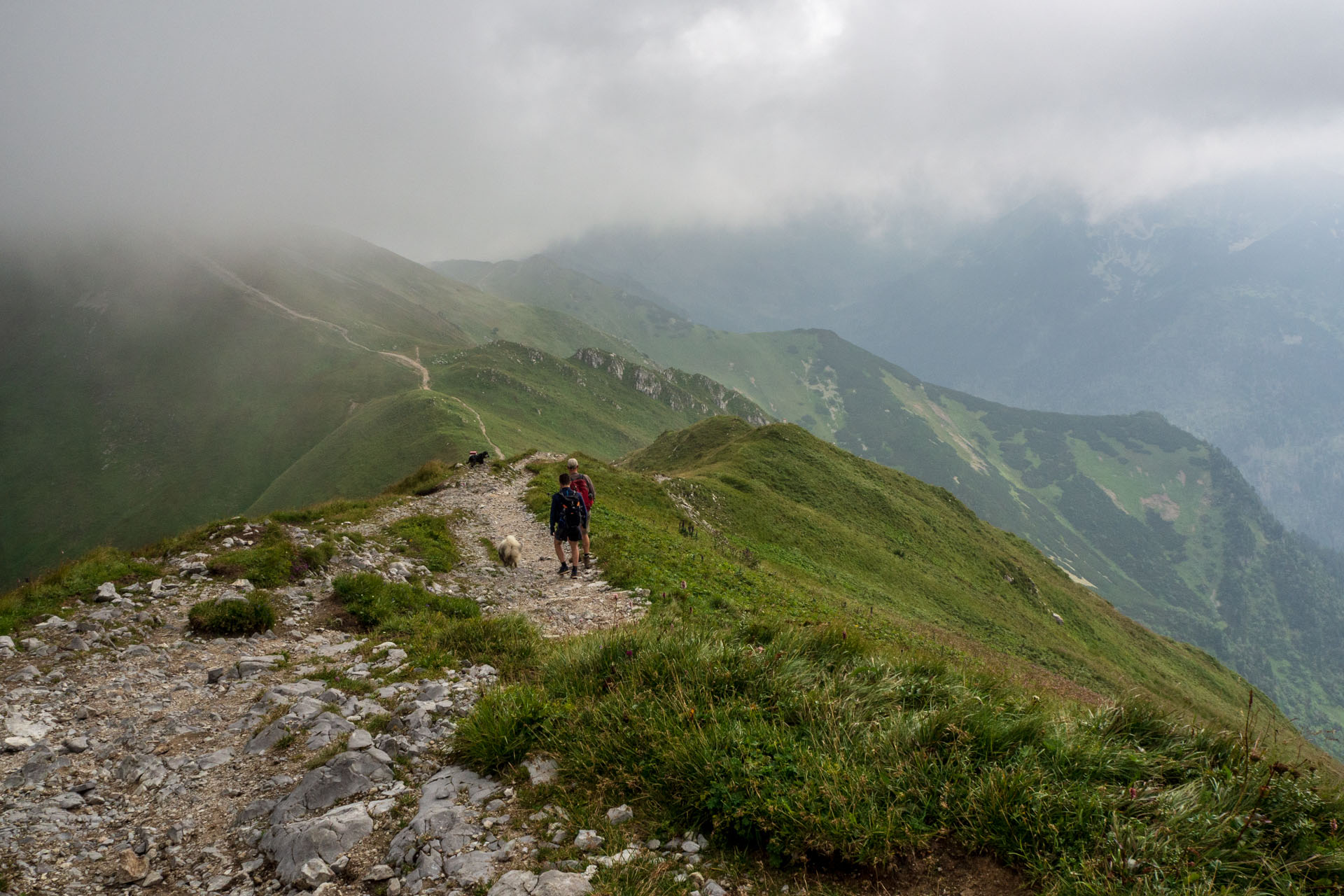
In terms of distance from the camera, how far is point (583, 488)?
19.4m

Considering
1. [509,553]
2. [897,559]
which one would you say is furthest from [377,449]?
[509,553]

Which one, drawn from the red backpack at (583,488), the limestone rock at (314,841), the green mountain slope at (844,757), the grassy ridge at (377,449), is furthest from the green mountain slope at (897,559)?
the grassy ridge at (377,449)

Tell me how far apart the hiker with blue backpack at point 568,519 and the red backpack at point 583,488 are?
0.69 m

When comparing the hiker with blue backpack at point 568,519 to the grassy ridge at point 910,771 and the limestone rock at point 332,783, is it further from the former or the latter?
the limestone rock at point 332,783

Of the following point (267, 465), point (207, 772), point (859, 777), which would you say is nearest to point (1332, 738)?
point (859, 777)

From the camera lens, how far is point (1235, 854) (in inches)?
164

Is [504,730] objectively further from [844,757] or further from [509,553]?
[509,553]

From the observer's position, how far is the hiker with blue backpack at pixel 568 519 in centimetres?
1761

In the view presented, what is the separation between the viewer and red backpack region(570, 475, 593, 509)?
1916 centimetres

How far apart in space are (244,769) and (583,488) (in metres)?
13.1

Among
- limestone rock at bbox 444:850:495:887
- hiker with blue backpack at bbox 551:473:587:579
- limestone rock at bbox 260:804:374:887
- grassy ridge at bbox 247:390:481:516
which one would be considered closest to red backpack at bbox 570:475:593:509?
hiker with blue backpack at bbox 551:473:587:579

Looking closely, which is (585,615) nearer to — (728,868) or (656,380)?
(728,868)

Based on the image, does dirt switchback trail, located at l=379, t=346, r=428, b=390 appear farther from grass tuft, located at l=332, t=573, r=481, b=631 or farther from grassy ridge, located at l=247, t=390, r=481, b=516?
grass tuft, located at l=332, t=573, r=481, b=631

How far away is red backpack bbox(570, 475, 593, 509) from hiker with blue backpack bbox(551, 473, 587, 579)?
685mm
